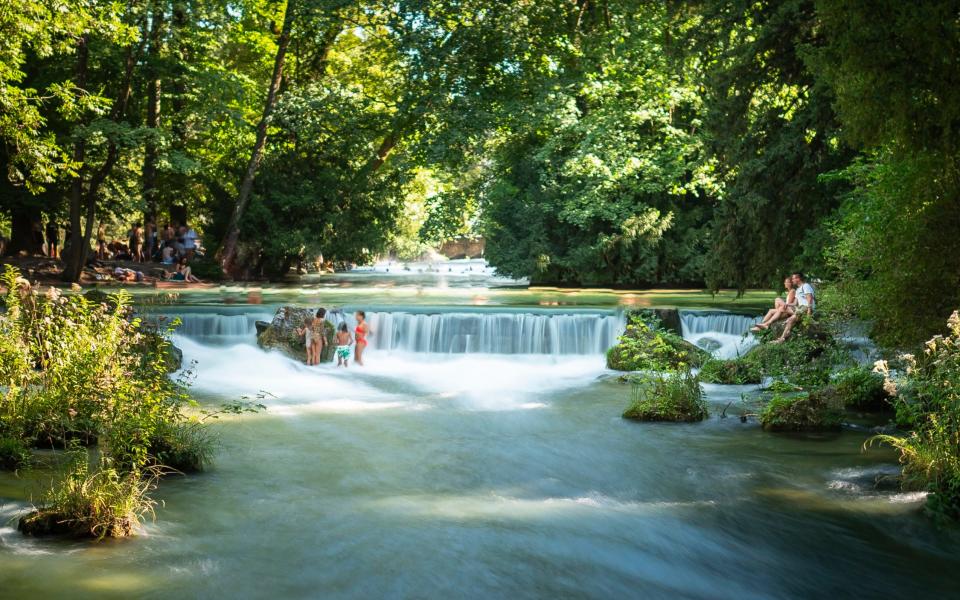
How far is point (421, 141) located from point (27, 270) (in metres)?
13.7

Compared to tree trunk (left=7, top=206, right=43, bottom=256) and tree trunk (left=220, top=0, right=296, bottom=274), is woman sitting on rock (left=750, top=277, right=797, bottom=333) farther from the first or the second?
tree trunk (left=7, top=206, right=43, bottom=256)

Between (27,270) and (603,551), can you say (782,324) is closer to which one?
(603,551)

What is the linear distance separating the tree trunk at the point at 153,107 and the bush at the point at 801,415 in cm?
2036

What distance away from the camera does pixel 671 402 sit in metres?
13.4

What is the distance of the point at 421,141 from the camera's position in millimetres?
33156

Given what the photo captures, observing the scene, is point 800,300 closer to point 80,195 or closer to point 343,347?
point 343,347

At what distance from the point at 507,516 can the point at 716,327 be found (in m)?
14.9

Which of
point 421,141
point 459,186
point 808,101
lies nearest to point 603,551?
point 808,101

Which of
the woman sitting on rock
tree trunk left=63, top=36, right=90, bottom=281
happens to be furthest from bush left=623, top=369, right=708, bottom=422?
tree trunk left=63, top=36, right=90, bottom=281

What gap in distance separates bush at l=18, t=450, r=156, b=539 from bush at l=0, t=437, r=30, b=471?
6.41ft

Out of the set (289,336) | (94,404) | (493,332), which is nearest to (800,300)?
(493,332)

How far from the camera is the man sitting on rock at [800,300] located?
17609mm

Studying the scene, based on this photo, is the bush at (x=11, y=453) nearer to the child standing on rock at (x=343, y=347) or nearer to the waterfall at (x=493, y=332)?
the child standing on rock at (x=343, y=347)

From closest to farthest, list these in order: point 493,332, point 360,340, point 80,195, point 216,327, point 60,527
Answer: point 60,527 < point 360,340 < point 216,327 < point 493,332 < point 80,195
